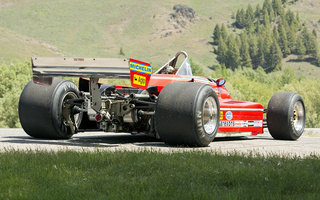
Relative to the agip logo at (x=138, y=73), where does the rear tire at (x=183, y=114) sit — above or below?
below

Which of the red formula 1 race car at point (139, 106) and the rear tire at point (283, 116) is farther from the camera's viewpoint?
the rear tire at point (283, 116)

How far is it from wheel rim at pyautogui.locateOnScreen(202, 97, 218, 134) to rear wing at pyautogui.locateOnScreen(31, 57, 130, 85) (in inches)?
62.8

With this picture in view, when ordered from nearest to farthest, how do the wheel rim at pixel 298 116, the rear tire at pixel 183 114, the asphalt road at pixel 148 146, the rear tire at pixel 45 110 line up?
1. the asphalt road at pixel 148 146
2. the rear tire at pixel 183 114
3. the rear tire at pixel 45 110
4. the wheel rim at pixel 298 116

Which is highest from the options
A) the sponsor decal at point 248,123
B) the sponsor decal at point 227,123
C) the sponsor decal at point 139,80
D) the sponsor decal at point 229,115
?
the sponsor decal at point 139,80

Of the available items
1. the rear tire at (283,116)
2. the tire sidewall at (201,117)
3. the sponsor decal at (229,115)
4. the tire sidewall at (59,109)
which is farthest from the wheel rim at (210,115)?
the tire sidewall at (59,109)

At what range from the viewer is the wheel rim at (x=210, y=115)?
8.99 metres

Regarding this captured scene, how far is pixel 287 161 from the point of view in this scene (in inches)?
246

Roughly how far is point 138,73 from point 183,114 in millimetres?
1051

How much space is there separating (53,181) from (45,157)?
1.37m

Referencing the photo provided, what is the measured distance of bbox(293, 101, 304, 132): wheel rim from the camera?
11.9 metres

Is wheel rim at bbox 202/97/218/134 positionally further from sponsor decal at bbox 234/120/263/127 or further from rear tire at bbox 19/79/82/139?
rear tire at bbox 19/79/82/139

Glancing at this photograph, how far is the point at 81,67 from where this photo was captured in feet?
28.8

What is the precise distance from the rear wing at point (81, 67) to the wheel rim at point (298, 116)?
511cm

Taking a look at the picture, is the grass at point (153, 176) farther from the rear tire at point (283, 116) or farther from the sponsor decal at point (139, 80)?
the rear tire at point (283, 116)
